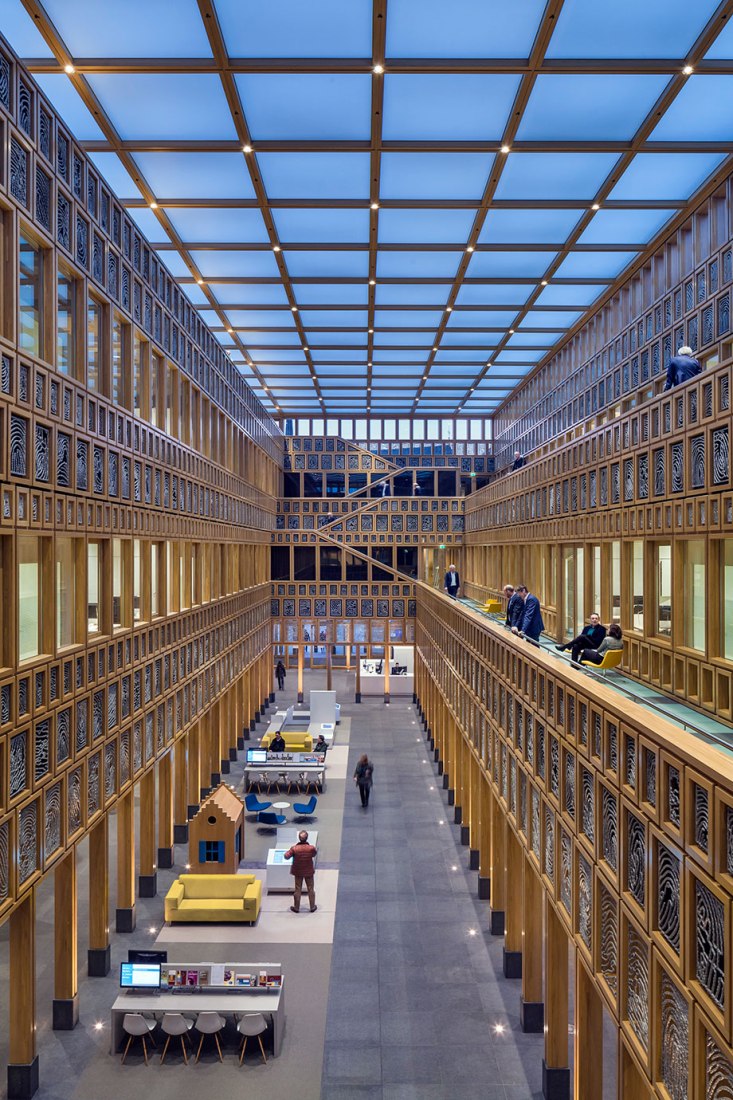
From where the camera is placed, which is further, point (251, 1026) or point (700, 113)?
point (700, 113)

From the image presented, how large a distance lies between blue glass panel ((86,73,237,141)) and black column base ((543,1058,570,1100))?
1254cm

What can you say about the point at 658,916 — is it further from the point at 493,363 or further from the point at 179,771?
the point at 493,363

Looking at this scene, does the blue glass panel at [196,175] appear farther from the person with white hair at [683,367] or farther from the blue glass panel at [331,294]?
the person with white hair at [683,367]

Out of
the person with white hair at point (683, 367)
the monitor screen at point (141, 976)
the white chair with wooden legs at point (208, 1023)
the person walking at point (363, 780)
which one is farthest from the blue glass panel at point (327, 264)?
the white chair with wooden legs at point (208, 1023)

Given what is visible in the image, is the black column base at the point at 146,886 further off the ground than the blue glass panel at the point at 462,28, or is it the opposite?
the blue glass panel at the point at 462,28

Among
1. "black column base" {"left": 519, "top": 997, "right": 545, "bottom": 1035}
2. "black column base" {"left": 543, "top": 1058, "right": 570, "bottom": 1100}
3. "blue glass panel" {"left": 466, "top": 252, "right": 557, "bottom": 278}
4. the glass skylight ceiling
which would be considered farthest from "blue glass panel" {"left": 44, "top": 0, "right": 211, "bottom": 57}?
"black column base" {"left": 519, "top": 997, "right": 545, "bottom": 1035}

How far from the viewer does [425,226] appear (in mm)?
13617

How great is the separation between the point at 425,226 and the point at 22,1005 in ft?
43.7

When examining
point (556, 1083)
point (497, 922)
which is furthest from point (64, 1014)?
point (497, 922)

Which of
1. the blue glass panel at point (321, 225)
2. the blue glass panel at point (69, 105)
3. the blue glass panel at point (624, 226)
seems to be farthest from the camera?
the blue glass panel at point (321, 225)

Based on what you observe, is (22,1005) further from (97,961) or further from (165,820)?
(165,820)

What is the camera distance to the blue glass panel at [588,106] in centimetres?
924

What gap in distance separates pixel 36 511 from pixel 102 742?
136 inches

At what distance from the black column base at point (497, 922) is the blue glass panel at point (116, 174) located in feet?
44.0
